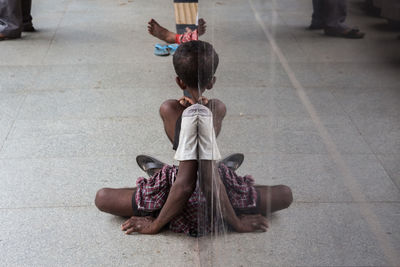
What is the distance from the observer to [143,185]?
7.53 feet

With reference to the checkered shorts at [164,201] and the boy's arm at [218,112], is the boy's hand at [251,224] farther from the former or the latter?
the checkered shorts at [164,201]

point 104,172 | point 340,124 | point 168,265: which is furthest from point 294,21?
point 104,172

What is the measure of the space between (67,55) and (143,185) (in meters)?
2.96

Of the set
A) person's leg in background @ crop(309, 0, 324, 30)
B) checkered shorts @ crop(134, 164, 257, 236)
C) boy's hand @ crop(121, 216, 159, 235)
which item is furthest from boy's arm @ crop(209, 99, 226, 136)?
boy's hand @ crop(121, 216, 159, 235)

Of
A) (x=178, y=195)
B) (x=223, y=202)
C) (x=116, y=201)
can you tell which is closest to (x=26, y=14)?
(x=116, y=201)

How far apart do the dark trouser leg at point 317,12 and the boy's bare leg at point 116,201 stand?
1.90 m

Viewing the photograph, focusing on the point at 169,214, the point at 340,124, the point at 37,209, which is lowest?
the point at 37,209

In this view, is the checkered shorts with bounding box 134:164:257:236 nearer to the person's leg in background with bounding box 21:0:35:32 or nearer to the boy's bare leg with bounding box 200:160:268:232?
the boy's bare leg with bounding box 200:160:268:232

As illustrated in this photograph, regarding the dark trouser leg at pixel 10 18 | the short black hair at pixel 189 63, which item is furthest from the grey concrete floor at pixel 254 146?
the dark trouser leg at pixel 10 18

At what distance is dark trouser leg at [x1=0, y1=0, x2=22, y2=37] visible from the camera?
535cm

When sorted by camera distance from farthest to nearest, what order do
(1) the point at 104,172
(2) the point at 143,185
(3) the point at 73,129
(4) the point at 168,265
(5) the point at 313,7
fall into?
(3) the point at 73,129
(1) the point at 104,172
(2) the point at 143,185
(4) the point at 168,265
(5) the point at 313,7

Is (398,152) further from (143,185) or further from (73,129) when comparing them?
(73,129)

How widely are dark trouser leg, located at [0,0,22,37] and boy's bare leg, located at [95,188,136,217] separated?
3.58 meters

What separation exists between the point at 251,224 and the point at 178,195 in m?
1.25
